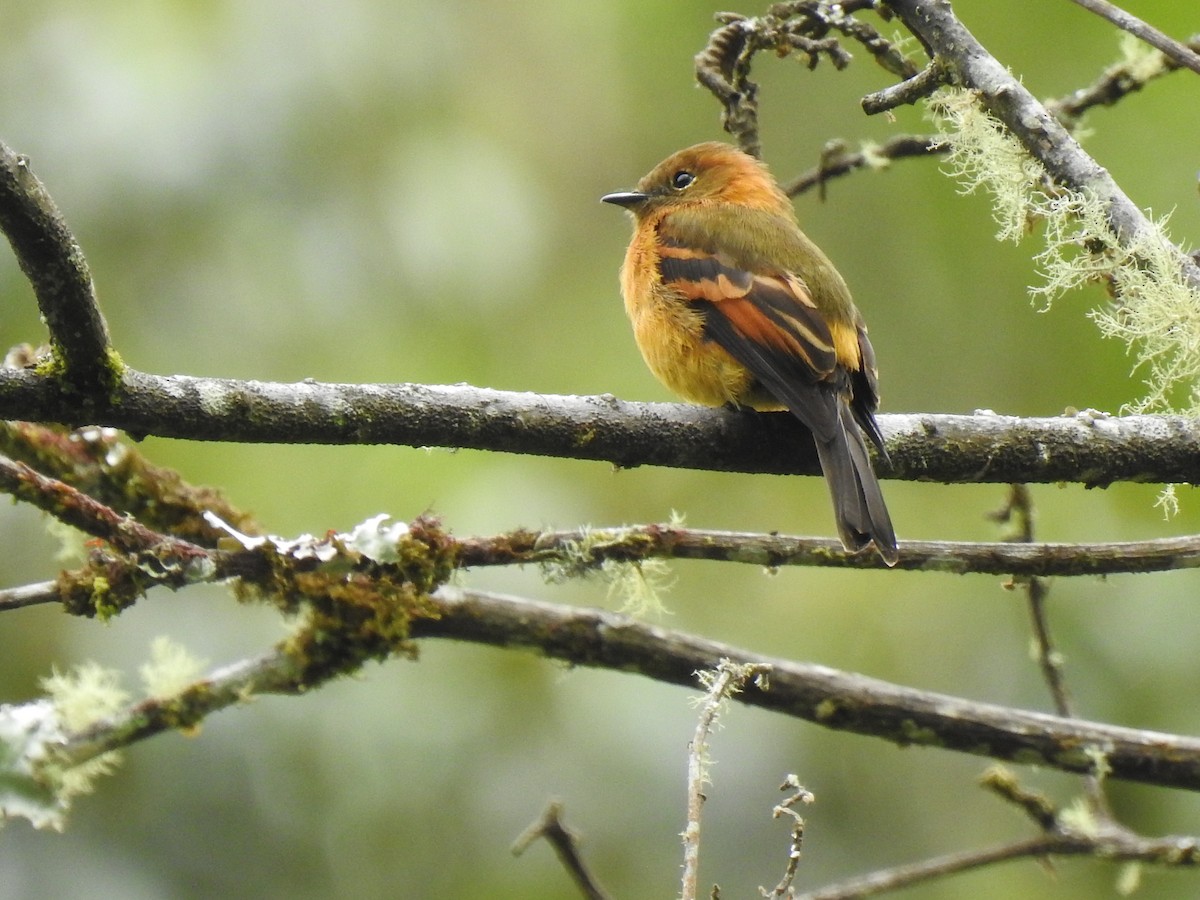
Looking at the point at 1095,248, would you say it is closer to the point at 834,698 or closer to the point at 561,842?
the point at 834,698

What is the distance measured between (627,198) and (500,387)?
3.31ft

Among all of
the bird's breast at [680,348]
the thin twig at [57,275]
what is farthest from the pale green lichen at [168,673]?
the bird's breast at [680,348]

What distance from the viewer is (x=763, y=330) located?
3605mm

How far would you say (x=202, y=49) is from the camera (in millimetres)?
4711

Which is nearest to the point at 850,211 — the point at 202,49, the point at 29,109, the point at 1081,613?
the point at 1081,613

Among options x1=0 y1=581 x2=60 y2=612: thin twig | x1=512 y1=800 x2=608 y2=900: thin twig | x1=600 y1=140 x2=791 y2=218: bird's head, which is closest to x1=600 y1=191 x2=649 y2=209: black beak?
x1=600 y1=140 x2=791 y2=218: bird's head

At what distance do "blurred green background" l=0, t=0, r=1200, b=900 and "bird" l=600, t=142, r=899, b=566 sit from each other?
101 centimetres

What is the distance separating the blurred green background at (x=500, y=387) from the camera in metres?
4.50

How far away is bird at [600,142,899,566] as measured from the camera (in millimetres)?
3134

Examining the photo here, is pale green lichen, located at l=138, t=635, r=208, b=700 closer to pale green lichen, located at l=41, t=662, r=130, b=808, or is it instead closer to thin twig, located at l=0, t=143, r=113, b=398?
pale green lichen, located at l=41, t=662, r=130, b=808

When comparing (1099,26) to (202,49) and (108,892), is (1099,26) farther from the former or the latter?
(108,892)

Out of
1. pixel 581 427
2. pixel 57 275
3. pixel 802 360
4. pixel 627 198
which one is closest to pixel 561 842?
pixel 581 427

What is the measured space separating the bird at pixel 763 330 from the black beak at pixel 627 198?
18 centimetres

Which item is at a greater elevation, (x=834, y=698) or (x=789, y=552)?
(x=789, y=552)
